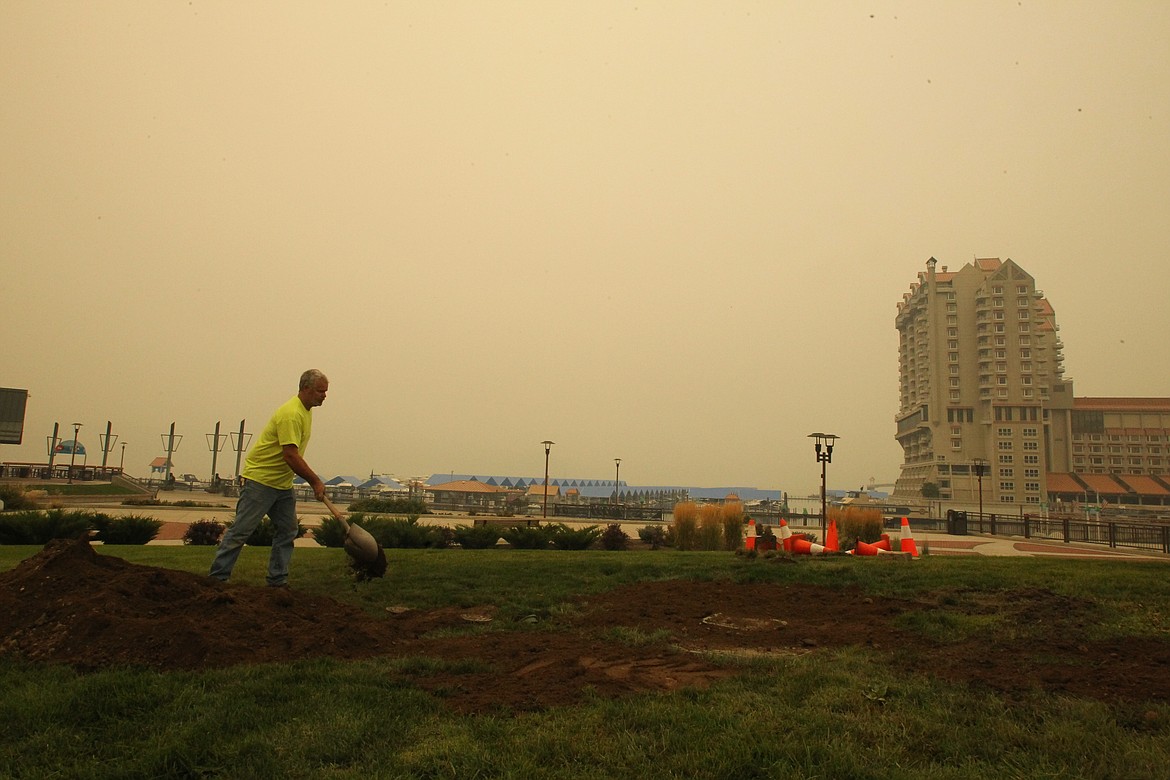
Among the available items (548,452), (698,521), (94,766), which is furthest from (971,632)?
(548,452)

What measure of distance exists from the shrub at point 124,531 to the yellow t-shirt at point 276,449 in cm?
967

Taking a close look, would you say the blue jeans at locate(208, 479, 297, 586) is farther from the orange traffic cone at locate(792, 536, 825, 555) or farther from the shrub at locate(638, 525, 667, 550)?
the shrub at locate(638, 525, 667, 550)

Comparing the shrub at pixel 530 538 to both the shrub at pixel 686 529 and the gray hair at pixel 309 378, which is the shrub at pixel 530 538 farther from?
the gray hair at pixel 309 378

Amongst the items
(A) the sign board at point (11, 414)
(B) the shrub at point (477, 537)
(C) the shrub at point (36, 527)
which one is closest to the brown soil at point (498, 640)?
(C) the shrub at point (36, 527)

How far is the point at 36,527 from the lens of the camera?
41.2 ft

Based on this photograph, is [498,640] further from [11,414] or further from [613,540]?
[11,414]

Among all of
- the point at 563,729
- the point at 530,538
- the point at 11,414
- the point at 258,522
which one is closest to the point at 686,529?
the point at 530,538

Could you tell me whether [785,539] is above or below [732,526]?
above

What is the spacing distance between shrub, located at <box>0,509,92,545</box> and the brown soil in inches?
362

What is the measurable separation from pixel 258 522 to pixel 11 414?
223 feet

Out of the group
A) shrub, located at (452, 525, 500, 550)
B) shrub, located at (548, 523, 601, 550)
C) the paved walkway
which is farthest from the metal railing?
shrub, located at (452, 525, 500, 550)

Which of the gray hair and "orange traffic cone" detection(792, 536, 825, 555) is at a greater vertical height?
the gray hair

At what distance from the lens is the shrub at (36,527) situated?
1241 centimetres

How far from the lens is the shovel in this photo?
6.65 metres
